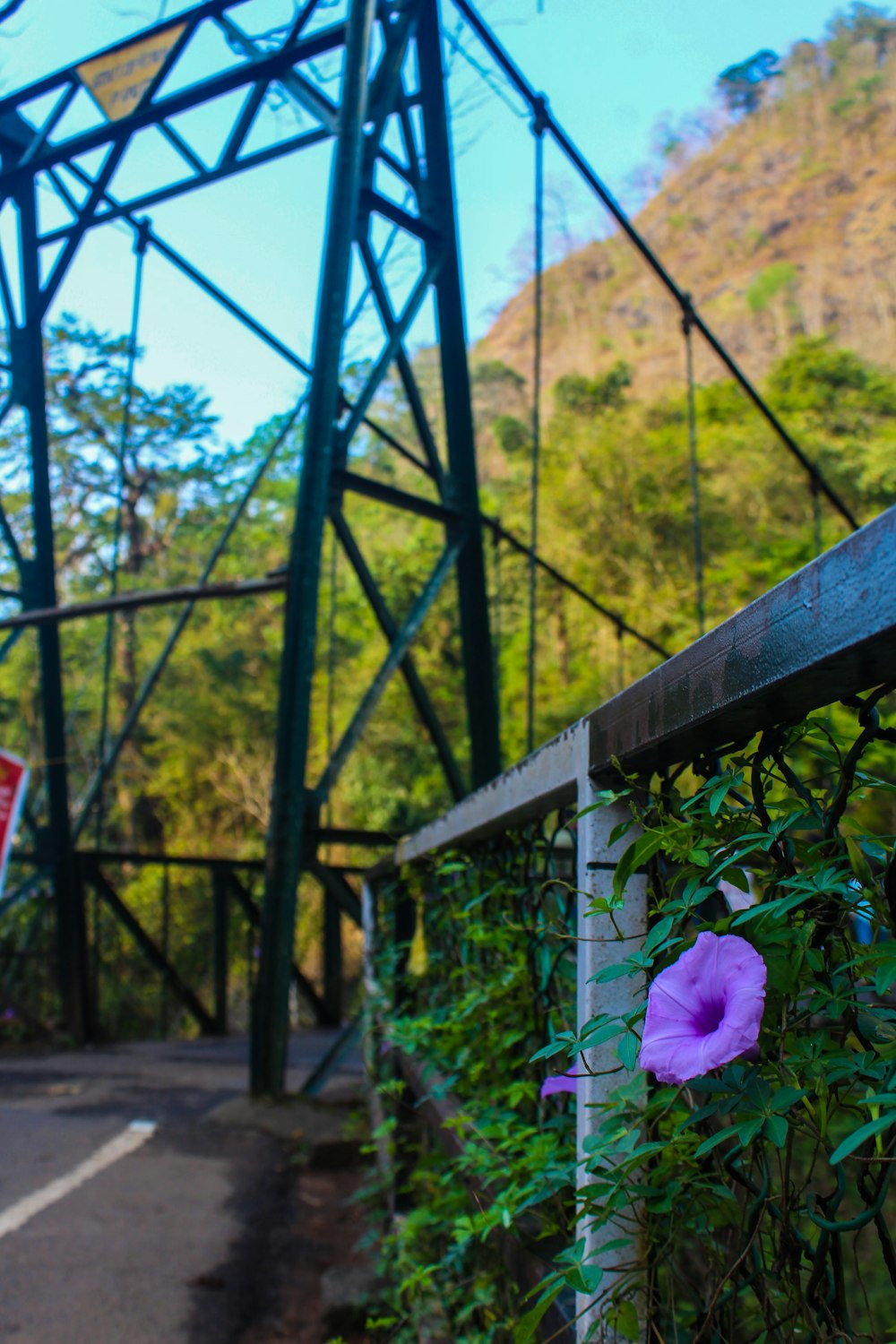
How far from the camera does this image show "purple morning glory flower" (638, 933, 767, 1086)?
1.64ft

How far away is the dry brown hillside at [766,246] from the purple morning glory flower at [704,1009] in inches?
1595

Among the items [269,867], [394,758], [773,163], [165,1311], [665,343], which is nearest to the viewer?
[165,1311]

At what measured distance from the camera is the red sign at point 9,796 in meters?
4.27

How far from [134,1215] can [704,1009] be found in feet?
8.30

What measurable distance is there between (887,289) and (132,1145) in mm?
43549

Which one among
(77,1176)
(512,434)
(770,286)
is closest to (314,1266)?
(77,1176)

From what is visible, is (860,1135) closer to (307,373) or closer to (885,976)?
(885,976)

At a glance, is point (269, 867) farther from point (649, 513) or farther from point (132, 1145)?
point (649, 513)

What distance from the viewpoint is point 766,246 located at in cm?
5153

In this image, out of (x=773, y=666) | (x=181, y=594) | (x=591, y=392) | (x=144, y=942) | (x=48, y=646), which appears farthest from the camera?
(x=591, y=392)

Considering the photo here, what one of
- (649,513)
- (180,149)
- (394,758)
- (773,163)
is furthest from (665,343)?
(180,149)

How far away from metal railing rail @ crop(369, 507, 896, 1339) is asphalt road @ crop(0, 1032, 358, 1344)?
1.56 m

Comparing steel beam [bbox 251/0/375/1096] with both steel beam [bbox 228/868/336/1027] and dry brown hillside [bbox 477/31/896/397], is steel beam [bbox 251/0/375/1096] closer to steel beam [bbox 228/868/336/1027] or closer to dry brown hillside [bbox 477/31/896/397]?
steel beam [bbox 228/868/336/1027]

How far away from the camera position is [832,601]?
18.4 inches
